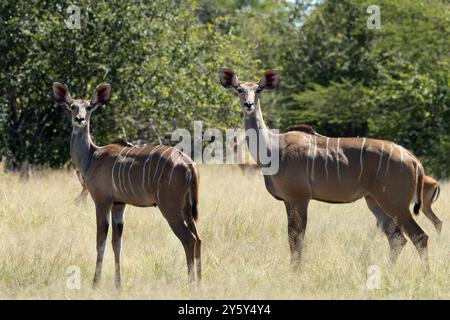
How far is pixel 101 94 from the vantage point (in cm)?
804

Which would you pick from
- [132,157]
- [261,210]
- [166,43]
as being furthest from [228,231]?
[166,43]

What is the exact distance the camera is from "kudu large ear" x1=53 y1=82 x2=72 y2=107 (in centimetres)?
799

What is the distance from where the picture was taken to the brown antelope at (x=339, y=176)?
760 centimetres

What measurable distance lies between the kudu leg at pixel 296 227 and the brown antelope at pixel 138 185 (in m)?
1.06

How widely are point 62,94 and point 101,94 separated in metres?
0.35

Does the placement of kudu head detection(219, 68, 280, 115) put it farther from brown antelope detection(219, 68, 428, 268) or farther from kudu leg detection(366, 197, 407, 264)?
kudu leg detection(366, 197, 407, 264)

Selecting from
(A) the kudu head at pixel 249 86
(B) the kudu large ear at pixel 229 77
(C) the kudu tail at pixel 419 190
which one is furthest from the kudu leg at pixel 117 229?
(C) the kudu tail at pixel 419 190

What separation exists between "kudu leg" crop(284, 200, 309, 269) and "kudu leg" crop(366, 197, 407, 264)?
29.4 inches

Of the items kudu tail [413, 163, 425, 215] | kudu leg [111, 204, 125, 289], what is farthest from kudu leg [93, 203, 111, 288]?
kudu tail [413, 163, 425, 215]

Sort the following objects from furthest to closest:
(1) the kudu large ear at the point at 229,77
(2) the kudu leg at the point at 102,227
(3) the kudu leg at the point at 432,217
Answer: (3) the kudu leg at the point at 432,217
(1) the kudu large ear at the point at 229,77
(2) the kudu leg at the point at 102,227

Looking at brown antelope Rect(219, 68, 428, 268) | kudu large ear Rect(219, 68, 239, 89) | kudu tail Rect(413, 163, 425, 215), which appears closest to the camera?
brown antelope Rect(219, 68, 428, 268)

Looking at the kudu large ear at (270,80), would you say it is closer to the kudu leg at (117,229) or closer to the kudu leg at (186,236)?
the kudu leg at (117,229)

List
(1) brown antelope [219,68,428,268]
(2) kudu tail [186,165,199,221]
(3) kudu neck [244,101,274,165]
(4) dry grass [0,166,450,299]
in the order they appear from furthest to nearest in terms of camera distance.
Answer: (3) kudu neck [244,101,274,165] < (1) brown antelope [219,68,428,268] < (2) kudu tail [186,165,199,221] < (4) dry grass [0,166,450,299]

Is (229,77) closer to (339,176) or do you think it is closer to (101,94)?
(101,94)
